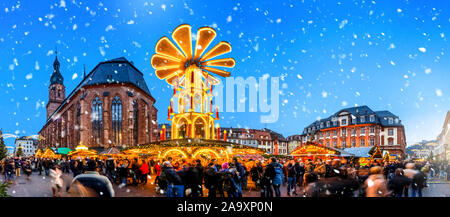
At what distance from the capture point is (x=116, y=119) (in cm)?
5394

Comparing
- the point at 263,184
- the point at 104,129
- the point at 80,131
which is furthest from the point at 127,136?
the point at 263,184

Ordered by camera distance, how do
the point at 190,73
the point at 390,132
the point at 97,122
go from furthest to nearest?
the point at 390,132, the point at 97,122, the point at 190,73

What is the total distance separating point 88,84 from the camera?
55188 mm

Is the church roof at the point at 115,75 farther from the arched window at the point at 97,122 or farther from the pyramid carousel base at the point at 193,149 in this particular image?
the pyramid carousel base at the point at 193,149

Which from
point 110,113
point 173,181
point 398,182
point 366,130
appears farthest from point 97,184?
point 366,130

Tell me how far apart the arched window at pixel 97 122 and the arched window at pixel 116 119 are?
2391mm

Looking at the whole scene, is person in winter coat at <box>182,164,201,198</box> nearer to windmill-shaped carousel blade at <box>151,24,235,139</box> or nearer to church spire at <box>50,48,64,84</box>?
windmill-shaped carousel blade at <box>151,24,235,139</box>

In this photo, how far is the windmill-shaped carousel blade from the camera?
19469mm

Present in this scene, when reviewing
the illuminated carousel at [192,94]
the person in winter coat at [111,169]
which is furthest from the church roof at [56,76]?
the person in winter coat at [111,169]

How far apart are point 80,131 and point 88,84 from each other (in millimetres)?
9189

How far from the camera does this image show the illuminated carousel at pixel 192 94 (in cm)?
1788

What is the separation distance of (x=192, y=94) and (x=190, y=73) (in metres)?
1.64

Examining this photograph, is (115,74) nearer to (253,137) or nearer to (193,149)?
(253,137)
